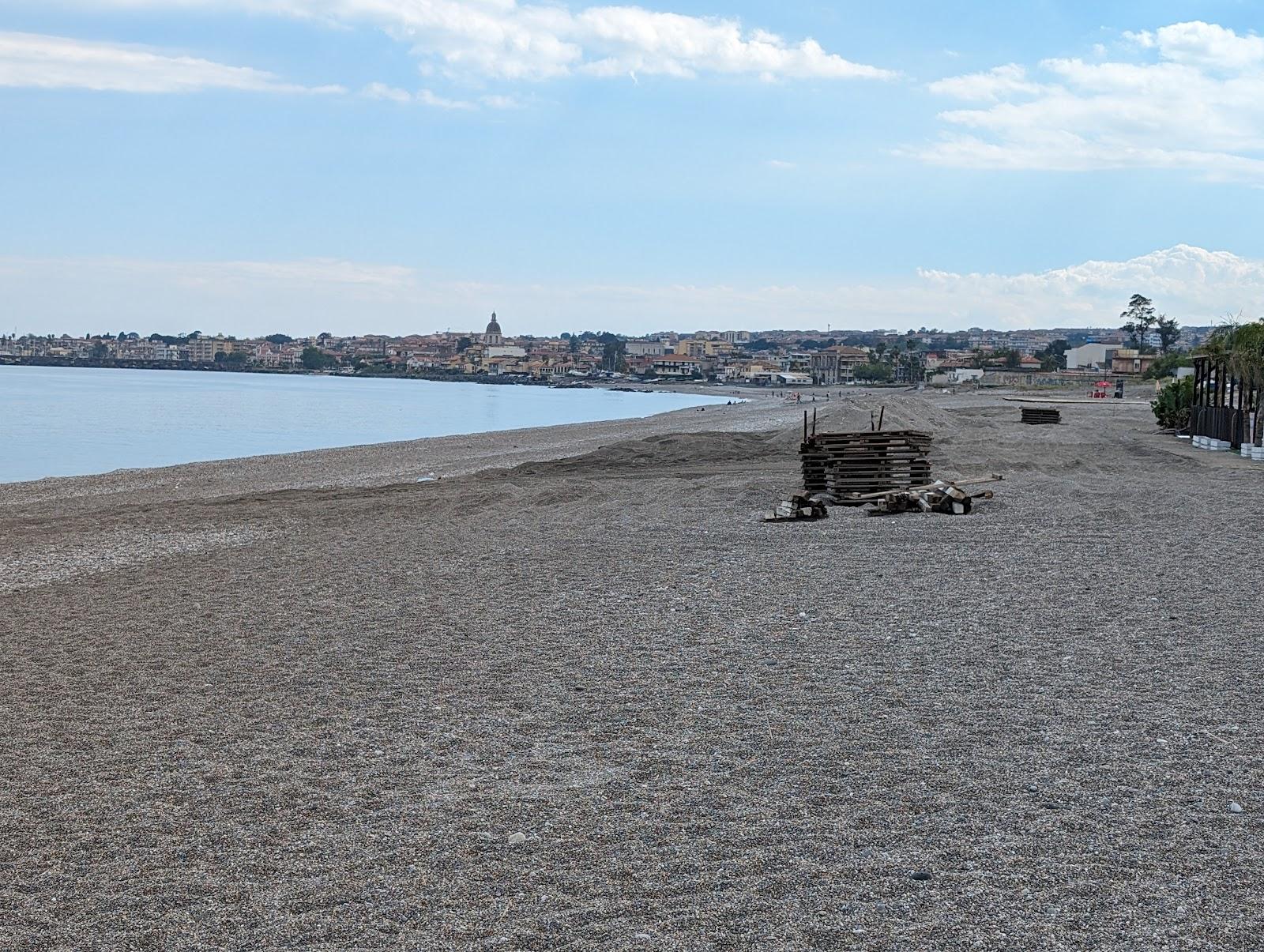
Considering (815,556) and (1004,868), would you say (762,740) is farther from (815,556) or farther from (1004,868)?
(815,556)

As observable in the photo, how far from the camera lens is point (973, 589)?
11.0 meters

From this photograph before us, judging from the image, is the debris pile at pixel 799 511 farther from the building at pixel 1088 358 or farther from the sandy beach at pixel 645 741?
the building at pixel 1088 358

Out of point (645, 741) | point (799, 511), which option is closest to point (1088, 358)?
point (799, 511)

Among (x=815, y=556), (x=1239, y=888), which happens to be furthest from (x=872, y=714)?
(x=815, y=556)

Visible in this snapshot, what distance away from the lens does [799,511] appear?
622 inches

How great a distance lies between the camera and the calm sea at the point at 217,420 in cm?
→ 4203

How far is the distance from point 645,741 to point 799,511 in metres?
9.41

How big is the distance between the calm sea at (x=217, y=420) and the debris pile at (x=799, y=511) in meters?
24.4

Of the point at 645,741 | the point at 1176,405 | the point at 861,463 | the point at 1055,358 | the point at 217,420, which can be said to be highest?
the point at 1055,358

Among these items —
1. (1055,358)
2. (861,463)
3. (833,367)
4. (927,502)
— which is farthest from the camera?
(833,367)

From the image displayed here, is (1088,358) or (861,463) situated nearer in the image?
(861,463)

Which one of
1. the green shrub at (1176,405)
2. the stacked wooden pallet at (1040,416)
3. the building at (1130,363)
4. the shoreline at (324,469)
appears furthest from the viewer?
the building at (1130,363)

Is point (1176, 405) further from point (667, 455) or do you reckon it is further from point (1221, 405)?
point (667, 455)

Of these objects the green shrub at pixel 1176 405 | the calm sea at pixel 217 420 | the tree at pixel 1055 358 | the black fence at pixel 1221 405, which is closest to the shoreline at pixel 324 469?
the calm sea at pixel 217 420
